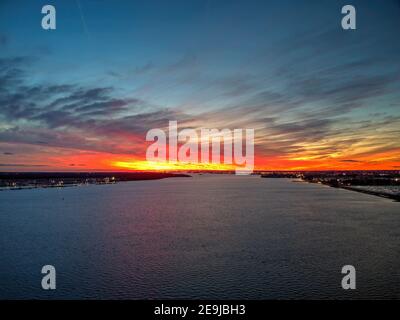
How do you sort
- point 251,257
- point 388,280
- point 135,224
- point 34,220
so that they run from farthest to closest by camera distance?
point 34,220, point 135,224, point 251,257, point 388,280

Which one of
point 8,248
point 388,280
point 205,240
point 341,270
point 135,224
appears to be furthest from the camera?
point 135,224
